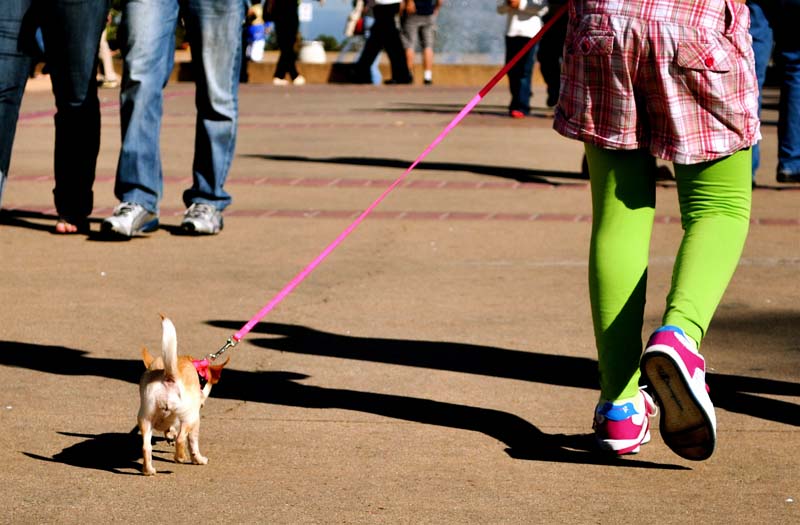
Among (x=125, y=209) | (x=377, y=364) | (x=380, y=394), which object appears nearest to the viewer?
(x=380, y=394)

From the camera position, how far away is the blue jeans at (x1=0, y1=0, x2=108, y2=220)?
20.4ft

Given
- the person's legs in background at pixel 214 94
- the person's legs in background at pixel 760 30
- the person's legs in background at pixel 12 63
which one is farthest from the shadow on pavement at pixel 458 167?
the person's legs in background at pixel 12 63

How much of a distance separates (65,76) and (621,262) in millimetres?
3788

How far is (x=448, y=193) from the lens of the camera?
9109 millimetres

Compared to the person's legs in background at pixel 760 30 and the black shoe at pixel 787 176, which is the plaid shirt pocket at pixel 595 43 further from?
the black shoe at pixel 787 176

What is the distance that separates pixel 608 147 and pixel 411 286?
245 cm

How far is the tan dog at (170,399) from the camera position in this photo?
11.4 ft

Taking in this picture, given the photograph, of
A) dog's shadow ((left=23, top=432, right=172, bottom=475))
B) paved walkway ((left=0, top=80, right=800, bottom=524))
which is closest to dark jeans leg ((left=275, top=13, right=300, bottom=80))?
paved walkway ((left=0, top=80, right=800, bottom=524))

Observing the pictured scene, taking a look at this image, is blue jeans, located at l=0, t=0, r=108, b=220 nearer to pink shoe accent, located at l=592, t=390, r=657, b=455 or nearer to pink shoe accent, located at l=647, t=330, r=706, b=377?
pink shoe accent, located at l=592, t=390, r=657, b=455

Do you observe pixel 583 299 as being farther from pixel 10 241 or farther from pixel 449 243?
pixel 10 241

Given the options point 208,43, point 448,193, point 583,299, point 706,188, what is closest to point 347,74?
point 448,193

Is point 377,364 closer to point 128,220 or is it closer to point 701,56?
point 701,56

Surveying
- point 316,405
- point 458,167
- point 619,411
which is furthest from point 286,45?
point 619,411

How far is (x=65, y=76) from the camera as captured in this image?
6.91m
